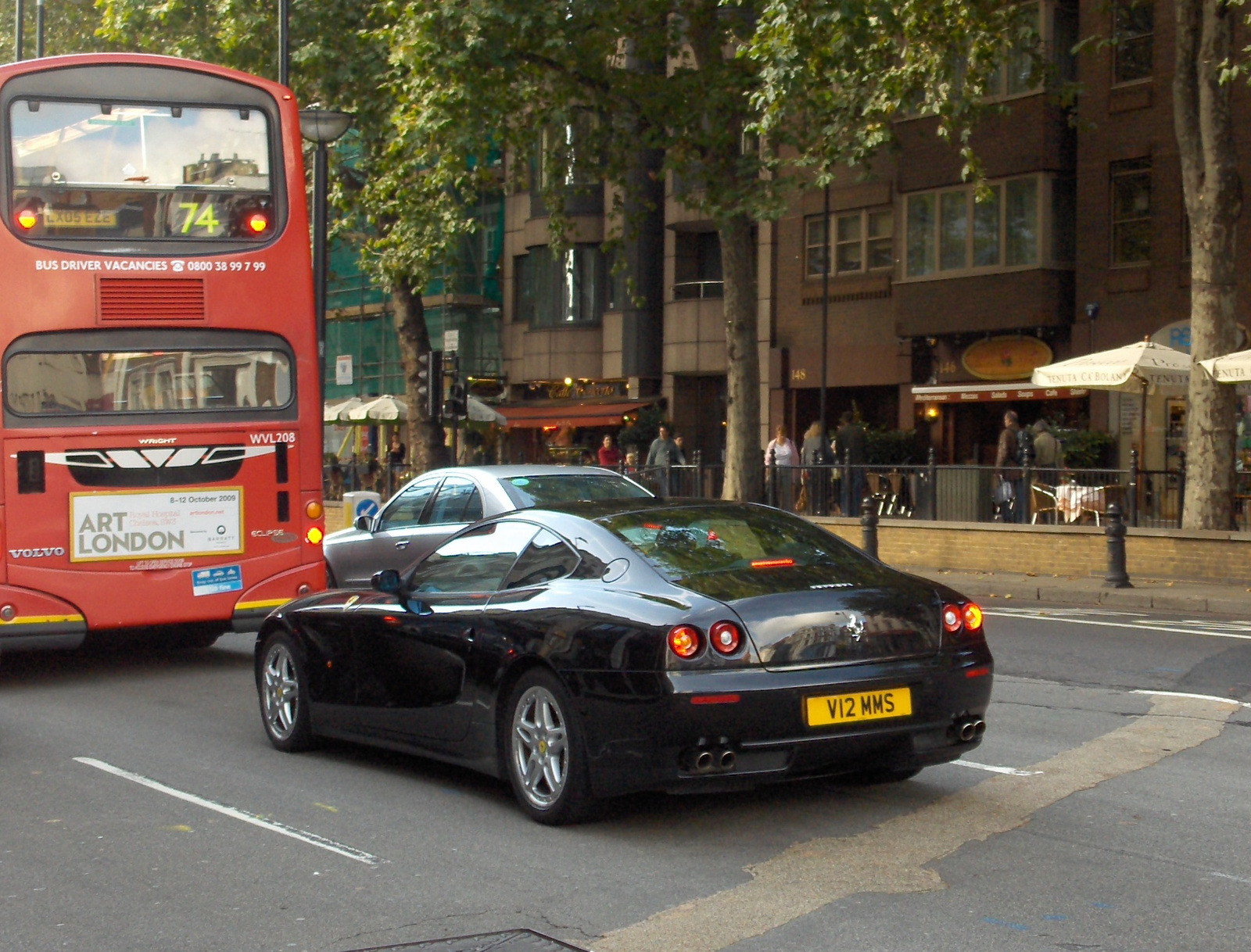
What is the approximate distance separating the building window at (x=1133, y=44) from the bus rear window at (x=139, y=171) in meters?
19.7

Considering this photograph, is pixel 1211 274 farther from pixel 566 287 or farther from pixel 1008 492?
pixel 566 287

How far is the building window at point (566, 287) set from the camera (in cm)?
4078

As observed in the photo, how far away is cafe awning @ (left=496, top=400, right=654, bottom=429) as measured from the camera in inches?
1519

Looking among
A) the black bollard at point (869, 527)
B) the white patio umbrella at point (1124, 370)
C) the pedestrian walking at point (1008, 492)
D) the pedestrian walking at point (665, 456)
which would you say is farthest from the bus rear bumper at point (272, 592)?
the pedestrian walking at point (665, 456)

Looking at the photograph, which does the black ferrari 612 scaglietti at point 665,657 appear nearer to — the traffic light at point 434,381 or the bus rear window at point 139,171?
the bus rear window at point 139,171

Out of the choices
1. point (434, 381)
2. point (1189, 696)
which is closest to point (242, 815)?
point (1189, 696)

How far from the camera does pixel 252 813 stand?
6.98 meters

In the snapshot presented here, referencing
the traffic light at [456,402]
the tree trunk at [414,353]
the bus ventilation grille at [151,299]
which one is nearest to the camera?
the bus ventilation grille at [151,299]

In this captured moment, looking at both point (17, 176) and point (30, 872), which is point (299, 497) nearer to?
point (17, 176)

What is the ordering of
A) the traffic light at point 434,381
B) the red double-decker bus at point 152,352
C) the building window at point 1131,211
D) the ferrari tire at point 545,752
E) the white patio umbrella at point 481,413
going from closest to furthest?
1. the ferrari tire at point 545,752
2. the red double-decker bus at point 152,352
3. the traffic light at point 434,381
4. the building window at point 1131,211
5. the white patio umbrella at point 481,413

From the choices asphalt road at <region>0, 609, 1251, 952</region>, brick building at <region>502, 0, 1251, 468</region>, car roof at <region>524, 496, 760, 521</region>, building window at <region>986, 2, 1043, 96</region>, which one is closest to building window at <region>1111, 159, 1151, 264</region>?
brick building at <region>502, 0, 1251, 468</region>

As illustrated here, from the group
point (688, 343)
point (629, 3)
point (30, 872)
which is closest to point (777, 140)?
point (629, 3)

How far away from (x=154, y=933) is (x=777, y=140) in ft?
61.2

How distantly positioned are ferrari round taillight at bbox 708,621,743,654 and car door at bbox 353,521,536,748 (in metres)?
1.34
